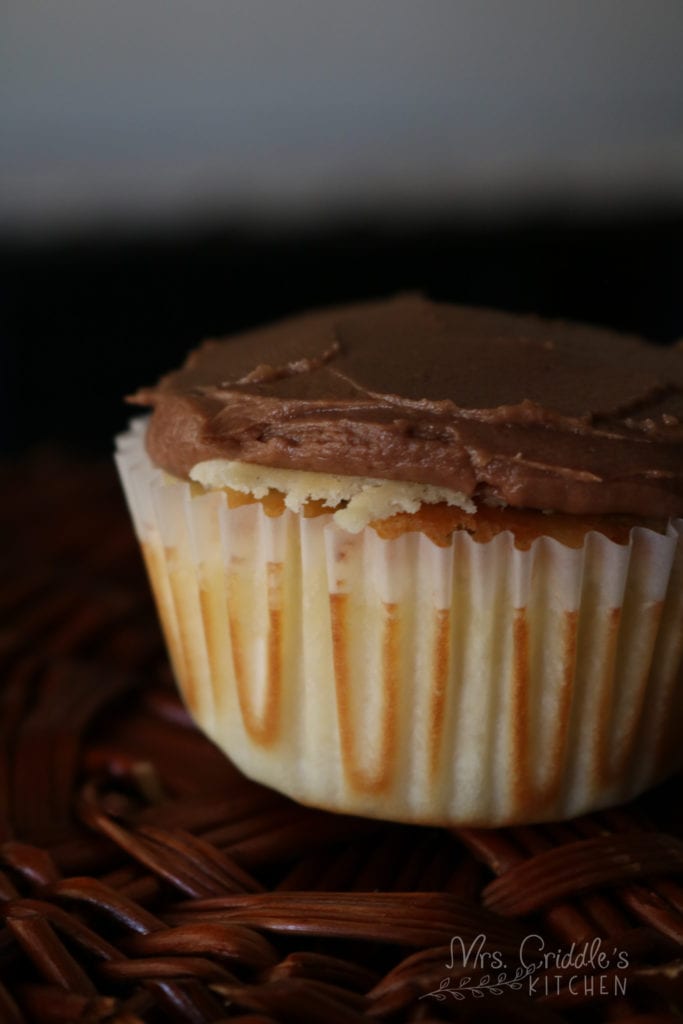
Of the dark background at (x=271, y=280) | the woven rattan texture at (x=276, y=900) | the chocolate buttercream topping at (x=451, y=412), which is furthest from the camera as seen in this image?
the dark background at (x=271, y=280)

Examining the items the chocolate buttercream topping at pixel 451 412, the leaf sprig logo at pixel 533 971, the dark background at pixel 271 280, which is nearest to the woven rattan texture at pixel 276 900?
the leaf sprig logo at pixel 533 971

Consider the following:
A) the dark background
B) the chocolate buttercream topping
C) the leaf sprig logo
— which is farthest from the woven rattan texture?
the dark background

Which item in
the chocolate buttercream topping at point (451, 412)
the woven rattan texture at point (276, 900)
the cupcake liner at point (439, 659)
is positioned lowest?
the woven rattan texture at point (276, 900)

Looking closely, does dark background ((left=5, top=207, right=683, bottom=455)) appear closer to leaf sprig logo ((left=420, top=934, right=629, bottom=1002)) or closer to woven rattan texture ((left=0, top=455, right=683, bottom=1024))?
woven rattan texture ((left=0, top=455, right=683, bottom=1024))

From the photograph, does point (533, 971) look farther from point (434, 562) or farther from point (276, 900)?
point (434, 562)

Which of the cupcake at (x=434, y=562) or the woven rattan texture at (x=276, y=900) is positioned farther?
the cupcake at (x=434, y=562)

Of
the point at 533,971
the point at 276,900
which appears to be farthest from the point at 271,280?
the point at 533,971

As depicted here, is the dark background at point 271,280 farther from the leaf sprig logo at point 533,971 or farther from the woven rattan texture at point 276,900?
the leaf sprig logo at point 533,971

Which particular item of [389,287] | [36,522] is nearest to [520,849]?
[36,522]
